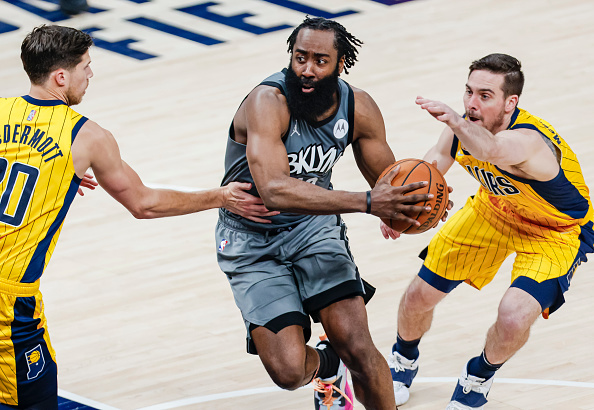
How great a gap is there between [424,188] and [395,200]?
212 mm

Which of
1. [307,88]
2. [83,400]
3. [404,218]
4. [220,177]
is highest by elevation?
[307,88]

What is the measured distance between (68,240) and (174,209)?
3.89 metres

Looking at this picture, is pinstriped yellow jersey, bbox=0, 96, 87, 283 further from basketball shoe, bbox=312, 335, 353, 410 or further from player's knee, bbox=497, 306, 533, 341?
player's knee, bbox=497, 306, 533, 341

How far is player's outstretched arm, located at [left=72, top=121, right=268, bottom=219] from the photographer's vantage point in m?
4.66

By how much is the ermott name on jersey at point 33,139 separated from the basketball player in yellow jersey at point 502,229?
2003 mm

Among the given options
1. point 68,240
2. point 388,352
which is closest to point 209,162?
point 68,240

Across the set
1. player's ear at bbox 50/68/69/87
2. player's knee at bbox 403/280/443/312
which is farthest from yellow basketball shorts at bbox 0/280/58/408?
player's knee at bbox 403/280/443/312

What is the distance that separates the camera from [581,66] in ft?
39.9

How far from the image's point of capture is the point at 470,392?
5.80 m

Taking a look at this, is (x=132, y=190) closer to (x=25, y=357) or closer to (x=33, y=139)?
(x=33, y=139)

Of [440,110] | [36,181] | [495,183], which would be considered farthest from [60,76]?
[495,183]

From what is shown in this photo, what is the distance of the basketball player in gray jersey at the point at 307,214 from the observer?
17.2ft

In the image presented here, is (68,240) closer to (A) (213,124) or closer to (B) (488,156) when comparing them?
(A) (213,124)

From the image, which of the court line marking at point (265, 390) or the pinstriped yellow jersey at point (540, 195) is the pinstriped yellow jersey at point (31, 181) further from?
the pinstriped yellow jersey at point (540, 195)
